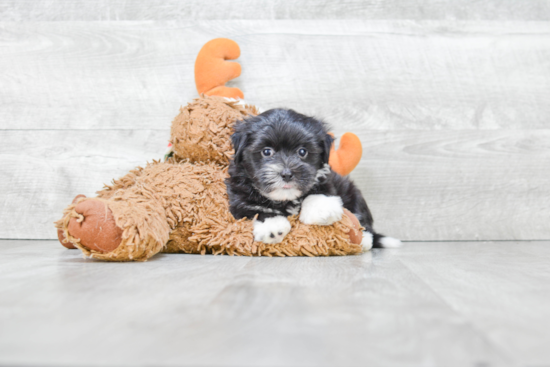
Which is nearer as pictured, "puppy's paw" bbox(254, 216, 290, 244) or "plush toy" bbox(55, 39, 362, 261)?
"plush toy" bbox(55, 39, 362, 261)

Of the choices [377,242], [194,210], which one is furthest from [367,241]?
[194,210]

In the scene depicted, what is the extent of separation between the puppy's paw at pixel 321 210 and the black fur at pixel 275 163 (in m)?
0.06

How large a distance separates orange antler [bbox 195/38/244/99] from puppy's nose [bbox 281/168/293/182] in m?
0.76

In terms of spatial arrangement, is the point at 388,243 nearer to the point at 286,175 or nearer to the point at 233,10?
the point at 286,175

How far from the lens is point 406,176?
2572 millimetres

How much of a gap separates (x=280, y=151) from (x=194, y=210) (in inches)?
18.6

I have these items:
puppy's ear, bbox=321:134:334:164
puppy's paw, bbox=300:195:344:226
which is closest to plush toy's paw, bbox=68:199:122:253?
puppy's paw, bbox=300:195:344:226

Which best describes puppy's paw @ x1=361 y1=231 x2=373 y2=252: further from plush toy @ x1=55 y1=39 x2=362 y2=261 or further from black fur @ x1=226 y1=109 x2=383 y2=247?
black fur @ x1=226 y1=109 x2=383 y2=247

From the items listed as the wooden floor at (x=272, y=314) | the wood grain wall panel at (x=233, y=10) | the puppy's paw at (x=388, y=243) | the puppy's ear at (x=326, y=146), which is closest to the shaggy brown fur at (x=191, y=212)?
the wooden floor at (x=272, y=314)

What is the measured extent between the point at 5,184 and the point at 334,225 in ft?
6.68

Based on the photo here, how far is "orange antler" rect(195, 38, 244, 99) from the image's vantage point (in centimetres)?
229

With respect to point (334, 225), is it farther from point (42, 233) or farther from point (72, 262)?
point (42, 233)

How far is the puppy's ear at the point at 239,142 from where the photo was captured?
5.91ft

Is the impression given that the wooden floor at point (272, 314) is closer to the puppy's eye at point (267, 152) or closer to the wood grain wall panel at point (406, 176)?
the puppy's eye at point (267, 152)
